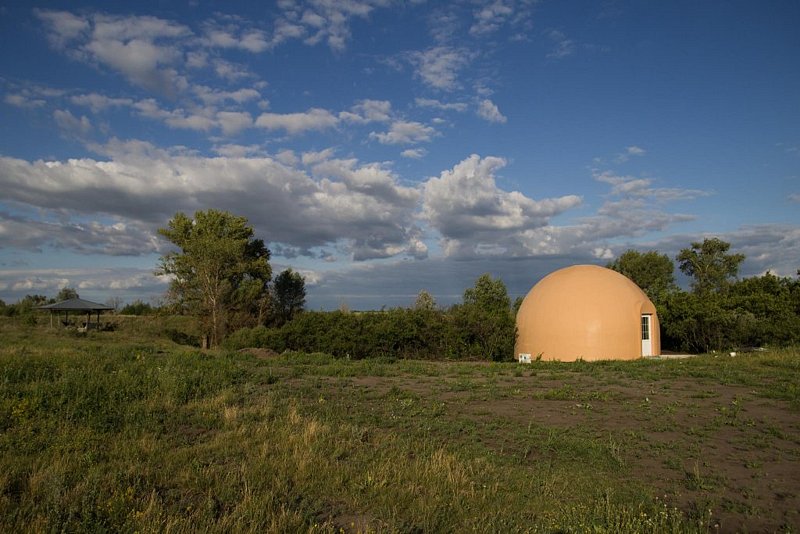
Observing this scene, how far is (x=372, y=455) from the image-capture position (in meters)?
5.74

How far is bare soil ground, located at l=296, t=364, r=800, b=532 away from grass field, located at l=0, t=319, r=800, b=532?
1.5 inches

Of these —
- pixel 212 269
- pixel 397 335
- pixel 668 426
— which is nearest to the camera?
pixel 668 426

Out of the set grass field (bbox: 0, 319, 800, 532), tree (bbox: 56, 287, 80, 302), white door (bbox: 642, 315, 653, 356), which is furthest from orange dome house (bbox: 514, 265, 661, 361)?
tree (bbox: 56, 287, 80, 302)

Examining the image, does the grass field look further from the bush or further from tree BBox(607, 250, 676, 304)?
tree BBox(607, 250, 676, 304)

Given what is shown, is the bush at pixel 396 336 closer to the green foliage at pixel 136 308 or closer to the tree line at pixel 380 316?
the tree line at pixel 380 316

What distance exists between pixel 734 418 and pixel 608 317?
439 inches

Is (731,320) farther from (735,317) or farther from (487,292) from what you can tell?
(487,292)

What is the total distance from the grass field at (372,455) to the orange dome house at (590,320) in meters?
8.08

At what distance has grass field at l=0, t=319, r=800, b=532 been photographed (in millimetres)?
4160

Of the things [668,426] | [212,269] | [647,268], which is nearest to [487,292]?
[647,268]

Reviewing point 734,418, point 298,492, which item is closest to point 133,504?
point 298,492

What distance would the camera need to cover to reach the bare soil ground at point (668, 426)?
16.5 ft

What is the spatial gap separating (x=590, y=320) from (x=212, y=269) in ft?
78.0

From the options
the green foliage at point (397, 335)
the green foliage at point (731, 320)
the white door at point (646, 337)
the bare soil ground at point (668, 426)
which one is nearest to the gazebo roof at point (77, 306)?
the green foliage at point (397, 335)
